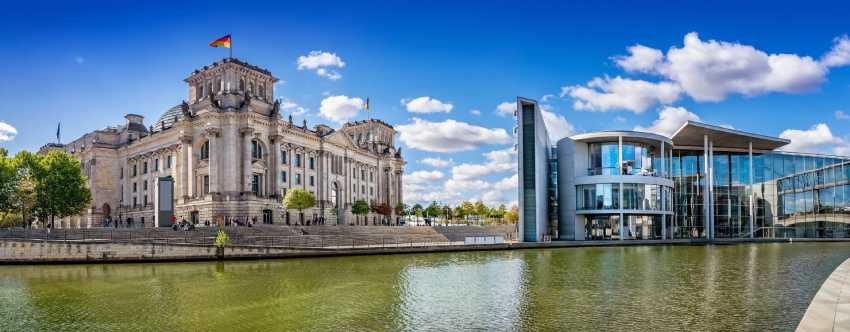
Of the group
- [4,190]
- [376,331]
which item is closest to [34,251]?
[4,190]

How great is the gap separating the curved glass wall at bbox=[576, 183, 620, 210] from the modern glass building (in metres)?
0.11

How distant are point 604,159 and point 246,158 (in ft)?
141

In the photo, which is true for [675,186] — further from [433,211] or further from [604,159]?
[433,211]

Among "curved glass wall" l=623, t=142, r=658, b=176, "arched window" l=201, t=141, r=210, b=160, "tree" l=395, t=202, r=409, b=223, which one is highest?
"arched window" l=201, t=141, r=210, b=160

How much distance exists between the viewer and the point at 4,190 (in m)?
56.6

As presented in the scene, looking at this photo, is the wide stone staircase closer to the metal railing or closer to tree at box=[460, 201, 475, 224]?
the metal railing

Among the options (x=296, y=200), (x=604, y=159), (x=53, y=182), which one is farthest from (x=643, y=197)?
(x=53, y=182)

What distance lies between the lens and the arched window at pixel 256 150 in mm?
70750

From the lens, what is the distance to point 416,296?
2195 centimetres

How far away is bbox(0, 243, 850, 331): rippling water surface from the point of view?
55.1 feet

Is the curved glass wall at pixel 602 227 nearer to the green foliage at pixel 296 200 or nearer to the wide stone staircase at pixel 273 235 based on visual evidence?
the wide stone staircase at pixel 273 235

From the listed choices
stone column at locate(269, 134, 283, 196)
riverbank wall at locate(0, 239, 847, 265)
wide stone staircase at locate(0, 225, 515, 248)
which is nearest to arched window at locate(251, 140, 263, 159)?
stone column at locate(269, 134, 283, 196)

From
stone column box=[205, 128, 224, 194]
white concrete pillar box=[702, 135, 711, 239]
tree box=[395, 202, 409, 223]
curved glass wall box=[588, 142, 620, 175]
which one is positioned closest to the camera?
curved glass wall box=[588, 142, 620, 175]

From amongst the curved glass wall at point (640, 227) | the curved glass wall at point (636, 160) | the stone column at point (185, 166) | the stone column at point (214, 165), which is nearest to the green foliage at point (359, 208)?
the stone column at point (214, 165)
